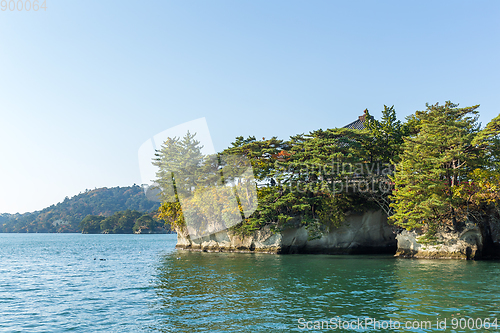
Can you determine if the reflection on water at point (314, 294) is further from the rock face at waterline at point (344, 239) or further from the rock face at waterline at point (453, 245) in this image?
the rock face at waterline at point (344, 239)

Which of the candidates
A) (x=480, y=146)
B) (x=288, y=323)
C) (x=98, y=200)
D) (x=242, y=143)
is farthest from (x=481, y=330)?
(x=98, y=200)

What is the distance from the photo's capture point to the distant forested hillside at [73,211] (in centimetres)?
17562

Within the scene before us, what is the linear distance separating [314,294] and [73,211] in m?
193

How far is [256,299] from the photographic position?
631 inches

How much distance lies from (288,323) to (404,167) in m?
20.6

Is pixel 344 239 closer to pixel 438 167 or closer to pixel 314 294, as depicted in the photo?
pixel 438 167

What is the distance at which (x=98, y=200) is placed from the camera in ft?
639

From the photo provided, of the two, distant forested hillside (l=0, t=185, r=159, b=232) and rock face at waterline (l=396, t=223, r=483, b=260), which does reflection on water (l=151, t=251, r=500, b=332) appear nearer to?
rock face at waterline (l=396, t=223, r=483, b=260)

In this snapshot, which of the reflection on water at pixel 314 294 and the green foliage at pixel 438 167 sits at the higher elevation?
the green foliage at pixel 438 167

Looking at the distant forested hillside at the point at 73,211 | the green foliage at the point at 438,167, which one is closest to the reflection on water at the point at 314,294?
the green foliage at the point at 438,167

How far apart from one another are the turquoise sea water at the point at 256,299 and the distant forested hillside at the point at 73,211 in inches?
6562

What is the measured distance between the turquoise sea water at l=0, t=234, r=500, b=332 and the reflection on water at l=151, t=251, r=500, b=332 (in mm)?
40

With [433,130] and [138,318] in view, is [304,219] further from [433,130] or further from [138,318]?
[138,318]

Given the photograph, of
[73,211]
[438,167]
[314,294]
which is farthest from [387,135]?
[73,211]
